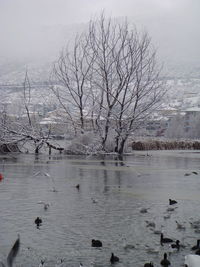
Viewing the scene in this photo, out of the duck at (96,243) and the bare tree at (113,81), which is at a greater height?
the bare tree at (113,81)

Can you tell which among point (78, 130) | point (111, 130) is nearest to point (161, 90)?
point (111, 130)

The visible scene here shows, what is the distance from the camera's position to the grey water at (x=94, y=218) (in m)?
5.17

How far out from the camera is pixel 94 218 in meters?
7.11

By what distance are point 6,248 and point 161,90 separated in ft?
72.6

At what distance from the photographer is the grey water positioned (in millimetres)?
5172

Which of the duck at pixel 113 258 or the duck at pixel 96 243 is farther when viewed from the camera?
the duck at pixel 96 243

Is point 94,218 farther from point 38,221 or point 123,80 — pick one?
point 123,80

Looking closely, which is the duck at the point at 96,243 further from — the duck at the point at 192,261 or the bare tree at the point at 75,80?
the bare tree at the point at 75,80

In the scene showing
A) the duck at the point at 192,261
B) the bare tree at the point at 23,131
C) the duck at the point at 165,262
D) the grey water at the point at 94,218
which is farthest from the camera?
the bare tree at the point at 23,131

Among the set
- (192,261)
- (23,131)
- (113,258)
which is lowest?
(113,258)

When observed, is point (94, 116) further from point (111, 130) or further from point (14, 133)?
point (14, 133)

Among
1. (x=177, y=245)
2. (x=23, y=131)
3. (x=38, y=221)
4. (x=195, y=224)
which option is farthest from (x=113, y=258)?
(x=23, y=131)

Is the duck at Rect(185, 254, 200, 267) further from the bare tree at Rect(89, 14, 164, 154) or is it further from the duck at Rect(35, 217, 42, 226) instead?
the bare tree at Rect(89, 14, 164, 154)

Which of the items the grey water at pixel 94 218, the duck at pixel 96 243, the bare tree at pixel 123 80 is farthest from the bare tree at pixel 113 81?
the duck at pixel 96 243
